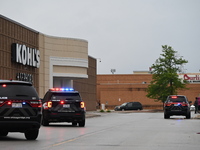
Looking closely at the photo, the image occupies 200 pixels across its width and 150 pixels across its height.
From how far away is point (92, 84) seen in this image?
8475 cm

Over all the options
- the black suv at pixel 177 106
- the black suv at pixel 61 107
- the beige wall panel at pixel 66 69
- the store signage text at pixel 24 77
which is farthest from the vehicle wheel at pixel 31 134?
the beige wall panel at pixel 66 69

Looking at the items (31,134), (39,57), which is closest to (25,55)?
(39,57)

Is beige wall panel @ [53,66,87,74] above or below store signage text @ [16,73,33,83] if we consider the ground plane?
above

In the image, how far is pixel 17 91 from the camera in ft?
58.4

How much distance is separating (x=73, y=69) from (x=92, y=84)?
70.4 feet

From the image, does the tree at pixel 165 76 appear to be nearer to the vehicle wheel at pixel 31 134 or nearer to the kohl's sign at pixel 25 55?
the kohl's sign at pixel 25 55

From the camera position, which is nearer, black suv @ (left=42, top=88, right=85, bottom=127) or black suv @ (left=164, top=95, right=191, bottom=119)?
black suv @ (left=42, top=88, right=85, bottom=127)

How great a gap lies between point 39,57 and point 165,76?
2787 centimetres

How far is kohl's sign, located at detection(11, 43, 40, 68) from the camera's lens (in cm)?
5081

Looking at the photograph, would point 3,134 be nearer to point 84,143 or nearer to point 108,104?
point 84,143

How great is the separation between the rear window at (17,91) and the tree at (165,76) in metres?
63.5

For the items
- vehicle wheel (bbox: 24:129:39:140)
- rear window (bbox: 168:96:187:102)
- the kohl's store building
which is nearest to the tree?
the kohl's store building

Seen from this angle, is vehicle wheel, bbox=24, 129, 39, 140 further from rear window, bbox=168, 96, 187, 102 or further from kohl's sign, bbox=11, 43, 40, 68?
kohl's sign, bbox=11, 43, 40, 68

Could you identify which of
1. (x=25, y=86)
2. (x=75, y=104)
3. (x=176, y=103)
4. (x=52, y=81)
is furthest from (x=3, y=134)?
(x=52, y=81)
